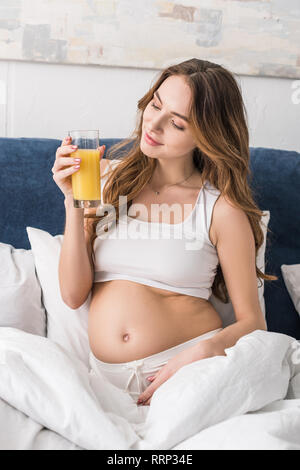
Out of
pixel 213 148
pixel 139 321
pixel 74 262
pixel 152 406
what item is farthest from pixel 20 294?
pixel 213 148

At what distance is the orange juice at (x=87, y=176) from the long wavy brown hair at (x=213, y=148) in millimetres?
259

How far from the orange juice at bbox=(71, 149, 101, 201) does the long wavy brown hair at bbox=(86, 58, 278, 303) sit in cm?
26

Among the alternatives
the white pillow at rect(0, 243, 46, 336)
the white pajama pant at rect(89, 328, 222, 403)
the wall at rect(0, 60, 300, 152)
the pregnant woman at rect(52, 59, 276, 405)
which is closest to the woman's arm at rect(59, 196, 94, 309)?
the pregnant woman at rect(52, 59, 276, 405)

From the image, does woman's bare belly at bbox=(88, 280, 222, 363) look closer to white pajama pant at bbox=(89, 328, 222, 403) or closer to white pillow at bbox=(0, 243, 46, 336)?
white pajama pant at bbox=(89, 328, 222, 403)

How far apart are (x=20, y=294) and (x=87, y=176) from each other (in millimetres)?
497

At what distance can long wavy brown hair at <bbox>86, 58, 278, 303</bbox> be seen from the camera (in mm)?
1588

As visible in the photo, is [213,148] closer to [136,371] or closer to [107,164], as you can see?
[107,164]

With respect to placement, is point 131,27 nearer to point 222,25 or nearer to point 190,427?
point 222,25

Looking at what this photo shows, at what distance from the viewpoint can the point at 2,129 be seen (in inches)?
87.6

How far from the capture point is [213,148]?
5.27 feet

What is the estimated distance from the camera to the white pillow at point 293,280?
2.02 m

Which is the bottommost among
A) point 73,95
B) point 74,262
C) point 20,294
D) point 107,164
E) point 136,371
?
point 136,371
